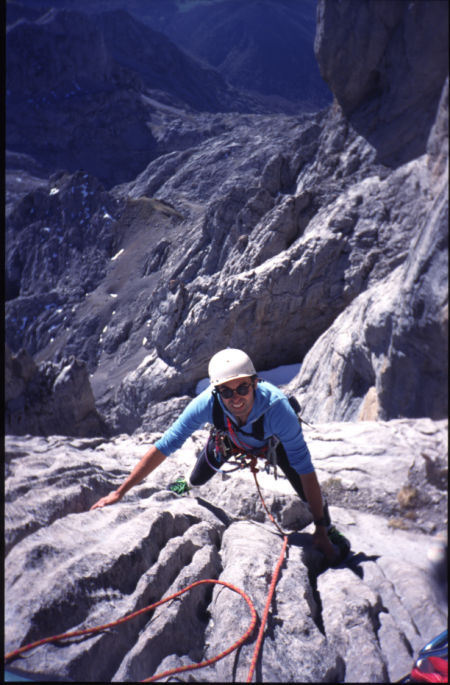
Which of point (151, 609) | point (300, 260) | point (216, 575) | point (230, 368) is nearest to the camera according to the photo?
point (151, 609)

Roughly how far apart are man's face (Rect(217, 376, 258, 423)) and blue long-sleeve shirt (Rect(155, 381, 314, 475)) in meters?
0.08

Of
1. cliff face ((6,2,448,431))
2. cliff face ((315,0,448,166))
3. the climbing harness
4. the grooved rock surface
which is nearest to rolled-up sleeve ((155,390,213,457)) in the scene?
the grooved rock surface

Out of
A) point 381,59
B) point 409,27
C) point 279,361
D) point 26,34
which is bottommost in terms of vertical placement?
point 279,361

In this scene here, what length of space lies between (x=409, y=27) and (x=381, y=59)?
1.56m

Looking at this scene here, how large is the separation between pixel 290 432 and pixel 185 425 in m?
0.98

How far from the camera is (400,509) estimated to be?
382 cm

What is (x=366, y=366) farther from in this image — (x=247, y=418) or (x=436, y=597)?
(x=436, y=597)

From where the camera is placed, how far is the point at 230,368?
3.53m

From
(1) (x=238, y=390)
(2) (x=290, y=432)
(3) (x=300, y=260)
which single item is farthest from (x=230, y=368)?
(3) (x=300, y=260)

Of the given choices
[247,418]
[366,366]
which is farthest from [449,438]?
[366,366]

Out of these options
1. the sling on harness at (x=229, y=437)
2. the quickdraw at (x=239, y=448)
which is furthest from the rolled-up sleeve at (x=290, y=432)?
the quickdraw at (x=239, y=448)

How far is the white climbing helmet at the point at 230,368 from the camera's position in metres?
3.53

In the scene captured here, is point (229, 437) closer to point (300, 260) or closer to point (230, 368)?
point (230, 368)

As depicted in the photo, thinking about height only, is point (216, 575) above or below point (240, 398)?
below
